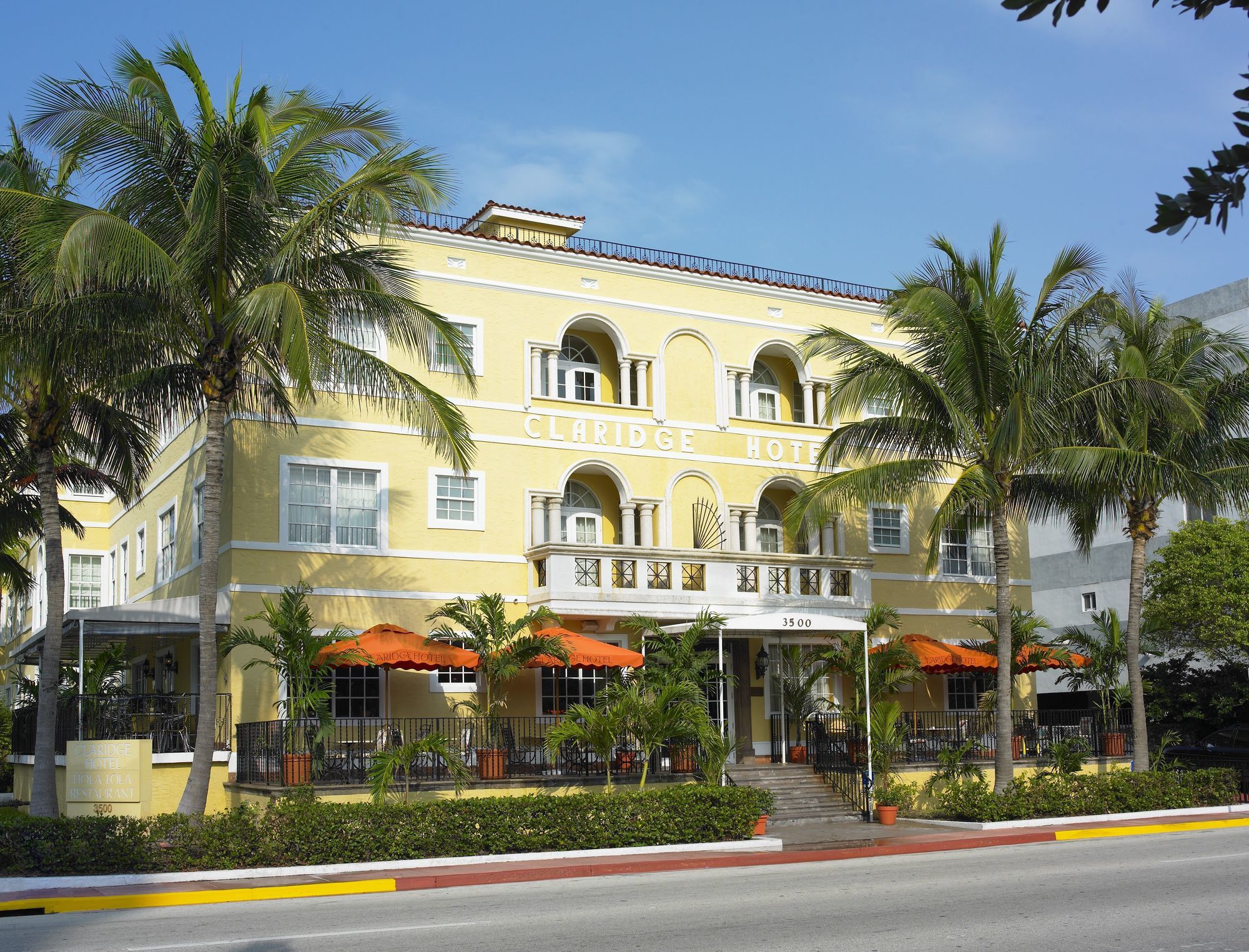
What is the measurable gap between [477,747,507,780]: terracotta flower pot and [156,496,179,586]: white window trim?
31.2 feet

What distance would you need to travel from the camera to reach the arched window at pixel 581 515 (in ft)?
89.7

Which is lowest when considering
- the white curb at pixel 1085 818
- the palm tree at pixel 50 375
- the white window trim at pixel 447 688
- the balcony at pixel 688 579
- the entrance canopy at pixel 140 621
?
the white curb at pixel 1085 818

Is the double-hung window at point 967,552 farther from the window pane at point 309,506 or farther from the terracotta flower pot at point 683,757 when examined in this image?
the window pane at point 309,506

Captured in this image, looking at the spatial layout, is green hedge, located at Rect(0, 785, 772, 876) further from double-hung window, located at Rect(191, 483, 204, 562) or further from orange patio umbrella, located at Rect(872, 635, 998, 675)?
double-hung window, located at Rect(191, 483, 204, 562)

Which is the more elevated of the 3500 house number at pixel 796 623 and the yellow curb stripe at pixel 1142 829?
the 3500 house number at pixel 796 623

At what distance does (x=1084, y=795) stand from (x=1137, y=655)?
397 centimetres

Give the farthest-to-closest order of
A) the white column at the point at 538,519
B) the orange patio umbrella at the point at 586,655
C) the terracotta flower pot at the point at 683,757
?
the white column at the point at 538,519 → the terracotta flower pot at the point at 683,757 → the orange patio umbrella at the point at 586,655

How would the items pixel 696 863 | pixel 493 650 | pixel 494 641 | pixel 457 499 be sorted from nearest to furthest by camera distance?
pixel 696 863 → pixel 494 641 → pixel 493 650 → pixel 457 499

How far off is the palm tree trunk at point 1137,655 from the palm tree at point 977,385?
12.4 ft

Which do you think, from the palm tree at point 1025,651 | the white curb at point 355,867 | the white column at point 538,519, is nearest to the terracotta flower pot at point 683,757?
the white curb at point 355,867

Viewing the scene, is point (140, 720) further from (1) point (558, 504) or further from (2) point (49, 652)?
(1) point (558, 504)

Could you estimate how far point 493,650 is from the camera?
22.6m

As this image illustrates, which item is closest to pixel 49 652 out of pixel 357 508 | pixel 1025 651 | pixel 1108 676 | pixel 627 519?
pixel 357 508

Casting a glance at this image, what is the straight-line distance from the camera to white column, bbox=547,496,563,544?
84.9 feet
